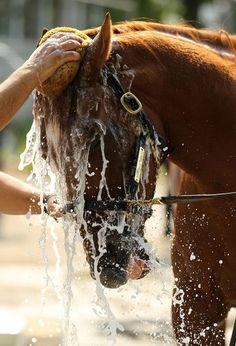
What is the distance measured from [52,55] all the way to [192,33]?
2.50ft

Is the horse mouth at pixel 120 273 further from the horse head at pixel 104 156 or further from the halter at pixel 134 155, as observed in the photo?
the halter at pixel 134 155

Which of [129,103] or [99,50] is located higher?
[99,50]

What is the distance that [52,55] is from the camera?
11.0ft

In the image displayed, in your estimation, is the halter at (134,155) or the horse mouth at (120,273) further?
the horse mouth at (120,273)

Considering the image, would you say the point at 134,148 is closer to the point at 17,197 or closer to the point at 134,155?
the point at 134,155

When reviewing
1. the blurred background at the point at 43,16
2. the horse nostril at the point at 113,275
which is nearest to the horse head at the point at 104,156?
the horse nostril at the point at 113,275

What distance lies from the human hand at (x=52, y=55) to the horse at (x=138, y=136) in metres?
0.06

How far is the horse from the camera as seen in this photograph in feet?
11.1

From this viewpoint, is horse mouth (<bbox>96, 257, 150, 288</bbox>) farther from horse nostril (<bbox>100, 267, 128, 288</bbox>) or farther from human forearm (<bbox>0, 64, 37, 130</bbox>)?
human forearm (<bbox>0, 64, 37, 130</bbox>)

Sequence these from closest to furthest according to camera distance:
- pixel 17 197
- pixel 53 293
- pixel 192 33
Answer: pixel 192 33 → pixel 17 197 → pixel 53 293

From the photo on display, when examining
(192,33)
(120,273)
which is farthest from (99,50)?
(120,273)

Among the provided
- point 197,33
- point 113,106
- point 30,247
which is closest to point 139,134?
point 113,106

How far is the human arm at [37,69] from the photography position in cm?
334

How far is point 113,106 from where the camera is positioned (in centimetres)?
344
